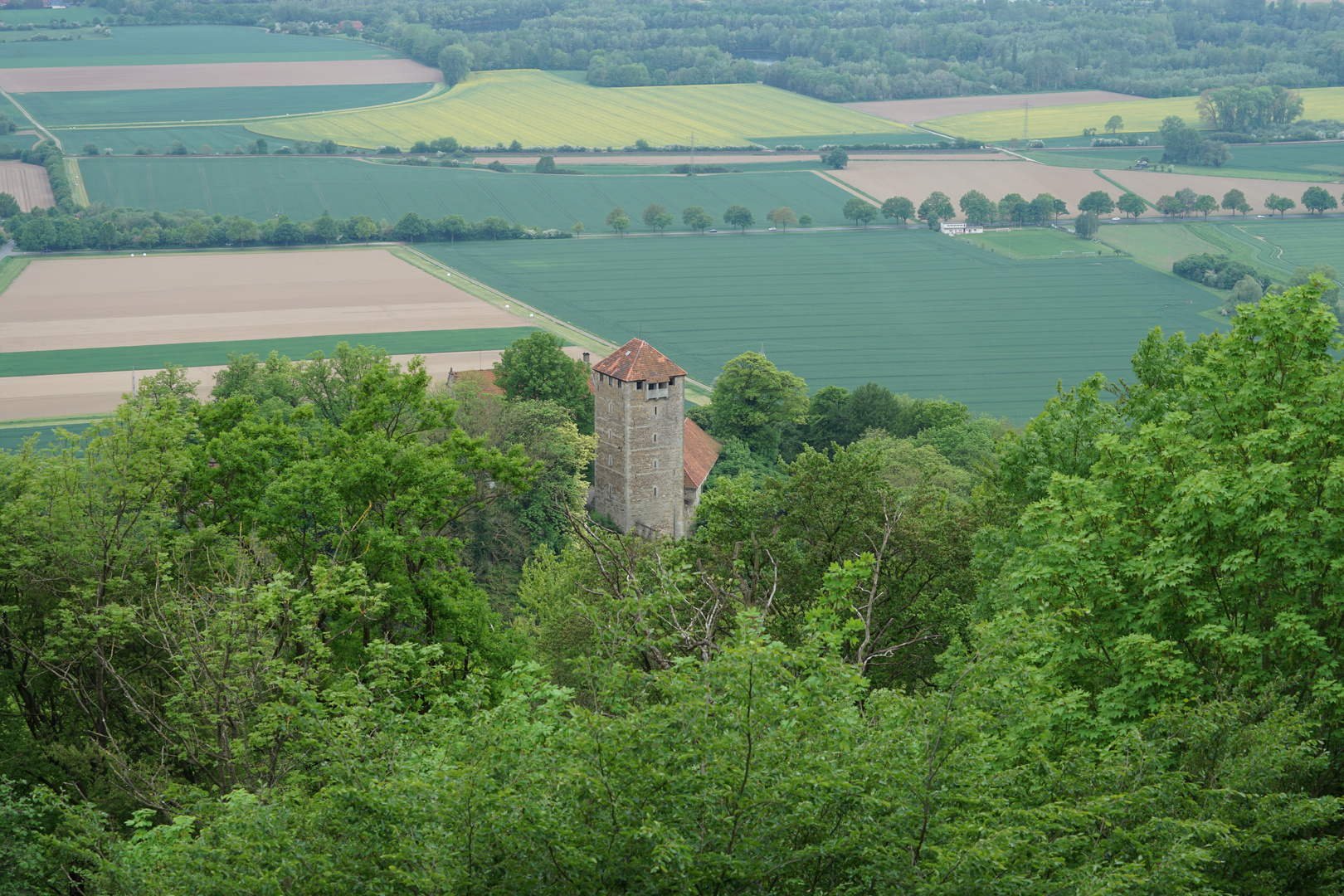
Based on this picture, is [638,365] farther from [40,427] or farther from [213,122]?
[213,122]

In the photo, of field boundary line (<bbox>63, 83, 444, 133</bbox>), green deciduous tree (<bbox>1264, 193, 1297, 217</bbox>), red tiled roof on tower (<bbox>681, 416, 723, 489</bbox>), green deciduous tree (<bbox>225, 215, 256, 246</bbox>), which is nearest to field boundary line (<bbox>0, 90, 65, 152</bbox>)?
field boundary line (<bbox>63, 83, 444, 133</bbox>)

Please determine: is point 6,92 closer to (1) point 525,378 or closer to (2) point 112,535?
(1) point 525,378

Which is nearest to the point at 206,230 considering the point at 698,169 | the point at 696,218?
the point at 696,218

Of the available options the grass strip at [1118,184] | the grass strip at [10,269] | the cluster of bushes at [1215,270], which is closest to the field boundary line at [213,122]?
the grass strip at [10,269]

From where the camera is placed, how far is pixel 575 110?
188 metres

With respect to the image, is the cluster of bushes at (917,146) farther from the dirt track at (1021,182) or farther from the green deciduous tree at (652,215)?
the green deciduous tree at (652,215)

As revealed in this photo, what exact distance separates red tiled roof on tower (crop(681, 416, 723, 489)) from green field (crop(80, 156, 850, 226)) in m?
71.2

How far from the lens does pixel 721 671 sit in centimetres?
1377

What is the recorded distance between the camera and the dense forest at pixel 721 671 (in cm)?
1330

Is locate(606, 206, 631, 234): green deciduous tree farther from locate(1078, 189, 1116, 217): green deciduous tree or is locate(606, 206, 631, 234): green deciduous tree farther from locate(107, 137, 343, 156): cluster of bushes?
locate(1078, 189, 1116, 217): green deciduous tree

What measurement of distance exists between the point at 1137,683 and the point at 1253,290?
106 m

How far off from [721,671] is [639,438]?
50.1m

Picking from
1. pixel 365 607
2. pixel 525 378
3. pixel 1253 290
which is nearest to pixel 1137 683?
pixel 365 607

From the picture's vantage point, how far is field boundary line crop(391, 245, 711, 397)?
344 ft
